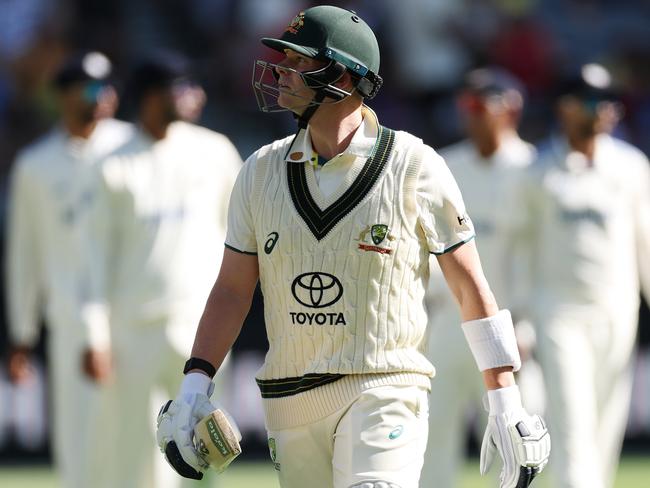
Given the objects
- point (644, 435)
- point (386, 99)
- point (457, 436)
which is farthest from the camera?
point (386, 99)

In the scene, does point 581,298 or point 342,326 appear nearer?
point 342,326

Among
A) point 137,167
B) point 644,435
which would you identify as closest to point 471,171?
point 137,167

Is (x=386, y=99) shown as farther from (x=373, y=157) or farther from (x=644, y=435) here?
(x=373, y=157)

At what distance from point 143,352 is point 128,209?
2.49ft

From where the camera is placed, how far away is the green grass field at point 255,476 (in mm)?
10664

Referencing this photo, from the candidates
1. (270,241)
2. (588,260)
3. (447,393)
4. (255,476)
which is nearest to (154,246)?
(447,393)

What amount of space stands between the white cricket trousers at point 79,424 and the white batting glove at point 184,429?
343 centimetres

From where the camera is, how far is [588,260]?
27.4 ft

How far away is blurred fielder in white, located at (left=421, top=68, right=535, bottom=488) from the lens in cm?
859

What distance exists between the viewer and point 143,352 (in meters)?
8.18

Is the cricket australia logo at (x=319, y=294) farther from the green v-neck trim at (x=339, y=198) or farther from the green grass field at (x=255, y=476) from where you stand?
the green grass field at (x=255, y=476)

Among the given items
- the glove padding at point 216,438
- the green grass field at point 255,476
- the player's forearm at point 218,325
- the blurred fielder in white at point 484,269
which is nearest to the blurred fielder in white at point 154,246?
the blurred fielder in white at point 484,269

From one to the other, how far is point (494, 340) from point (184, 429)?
98cm

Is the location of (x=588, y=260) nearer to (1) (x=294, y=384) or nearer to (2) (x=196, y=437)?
(1) (x=294, y=384)
